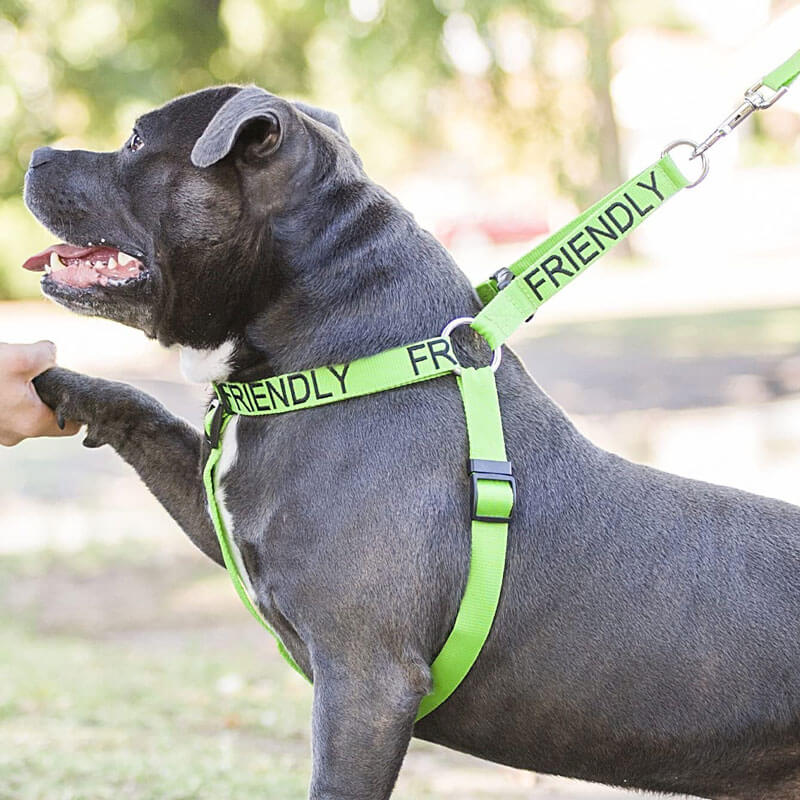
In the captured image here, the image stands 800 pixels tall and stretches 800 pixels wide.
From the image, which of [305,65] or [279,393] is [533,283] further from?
[305,65]

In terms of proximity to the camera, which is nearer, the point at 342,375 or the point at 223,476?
the point at 342,375

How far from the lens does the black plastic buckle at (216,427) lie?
Answer: 3.13 meters

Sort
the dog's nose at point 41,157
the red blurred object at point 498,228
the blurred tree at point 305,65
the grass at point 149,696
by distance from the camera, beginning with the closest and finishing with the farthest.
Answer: the dog's nose at point 41,157 → the grass at point 149,696 → the blurred tree at point 305,65 → the red blurred object at point 498,228

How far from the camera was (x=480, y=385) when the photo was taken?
2861 millimetres

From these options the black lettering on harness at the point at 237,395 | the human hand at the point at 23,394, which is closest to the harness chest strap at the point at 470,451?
the black lettering on harness at the point at 237,395

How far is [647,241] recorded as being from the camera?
3509cm

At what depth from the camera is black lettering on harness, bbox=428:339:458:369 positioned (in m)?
2.88

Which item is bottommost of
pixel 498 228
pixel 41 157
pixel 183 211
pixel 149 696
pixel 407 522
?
pixel 498 228

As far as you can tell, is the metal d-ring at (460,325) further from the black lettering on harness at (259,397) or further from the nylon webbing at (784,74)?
the nylon webbing at (784,74)

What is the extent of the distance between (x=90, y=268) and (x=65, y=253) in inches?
4.4

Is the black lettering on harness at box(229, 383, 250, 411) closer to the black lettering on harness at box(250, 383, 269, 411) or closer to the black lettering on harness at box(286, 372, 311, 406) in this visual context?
the black lettering on harness at box(250, 383, 269, 411)

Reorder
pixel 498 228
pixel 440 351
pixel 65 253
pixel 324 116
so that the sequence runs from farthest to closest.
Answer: pixel 498 228 → pixel 324 116 → pixel 65 253 → pixel 440 351

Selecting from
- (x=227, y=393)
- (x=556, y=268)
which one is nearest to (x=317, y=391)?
(x=227, y=393)

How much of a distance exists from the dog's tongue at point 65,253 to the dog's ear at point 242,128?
1.44 ft
